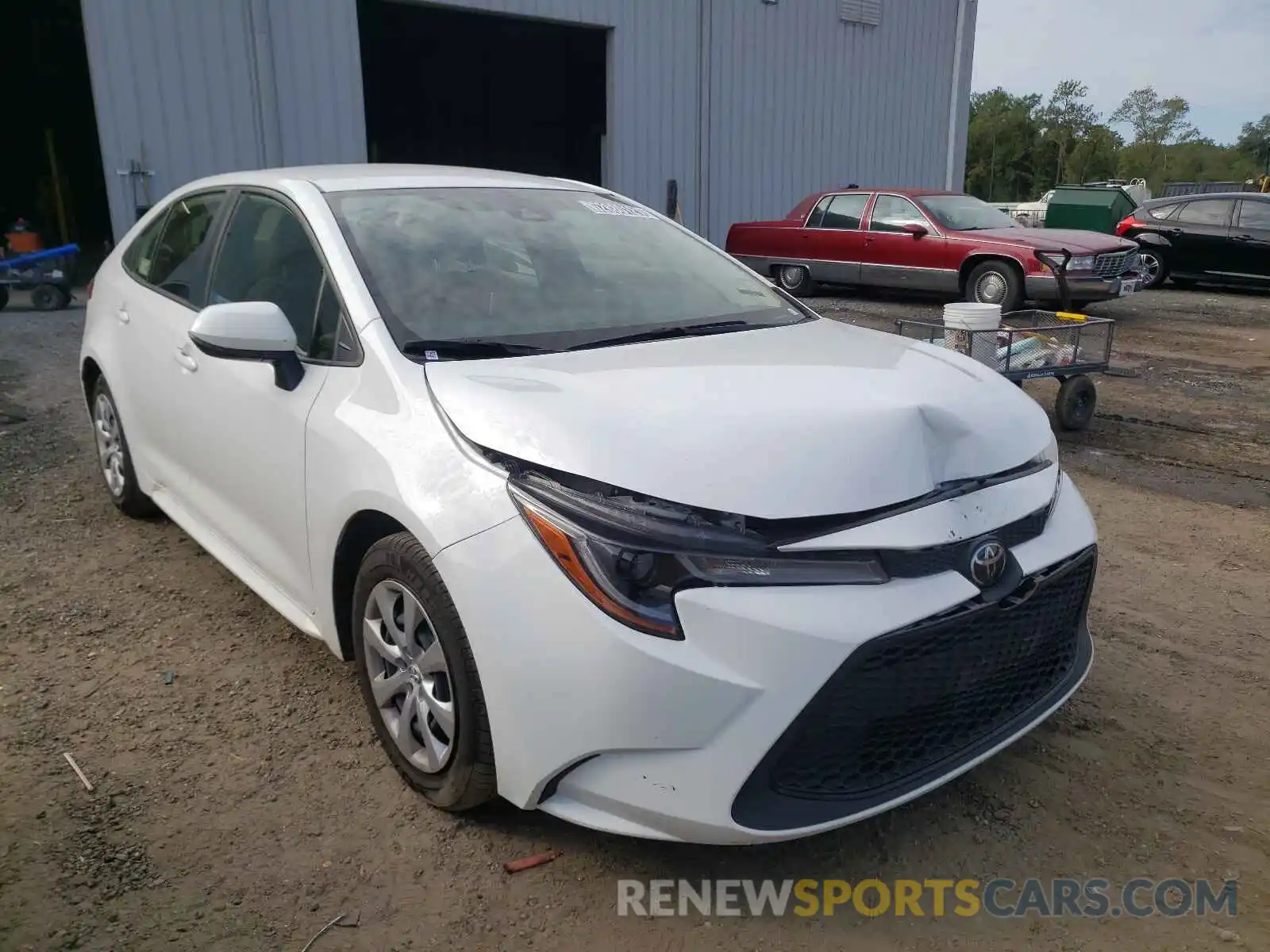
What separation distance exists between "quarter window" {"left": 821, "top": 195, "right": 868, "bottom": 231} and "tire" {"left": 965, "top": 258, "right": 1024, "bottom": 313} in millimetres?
1950

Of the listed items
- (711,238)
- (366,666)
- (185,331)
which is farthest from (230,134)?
(366,666)

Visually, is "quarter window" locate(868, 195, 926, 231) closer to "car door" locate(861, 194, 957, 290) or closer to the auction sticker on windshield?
"car door" locate(861, 194, 957, 290)

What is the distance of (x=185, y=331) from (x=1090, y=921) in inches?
129

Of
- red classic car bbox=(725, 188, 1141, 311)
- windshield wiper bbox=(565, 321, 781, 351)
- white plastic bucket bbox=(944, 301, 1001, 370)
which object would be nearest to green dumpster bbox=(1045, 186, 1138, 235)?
red classic car bbox=(725, 188, 1141, 311)

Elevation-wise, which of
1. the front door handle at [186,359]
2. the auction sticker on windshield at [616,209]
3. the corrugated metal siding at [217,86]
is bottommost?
the front door handle at [186,359]

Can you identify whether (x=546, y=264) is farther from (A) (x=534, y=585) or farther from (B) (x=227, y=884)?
(B) (x=227, y=884)

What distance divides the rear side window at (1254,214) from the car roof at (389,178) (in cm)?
1349

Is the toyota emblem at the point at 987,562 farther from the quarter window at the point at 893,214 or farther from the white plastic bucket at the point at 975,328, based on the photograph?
the quarter window at the point at 893,214

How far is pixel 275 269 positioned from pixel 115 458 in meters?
1.84

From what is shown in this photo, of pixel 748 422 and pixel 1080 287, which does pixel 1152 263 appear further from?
pixel 748 422

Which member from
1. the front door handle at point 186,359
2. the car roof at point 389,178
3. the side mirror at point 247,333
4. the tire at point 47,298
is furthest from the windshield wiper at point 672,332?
the tire at point 47,298

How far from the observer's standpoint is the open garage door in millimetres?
21281

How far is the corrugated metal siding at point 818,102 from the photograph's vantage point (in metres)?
15.7

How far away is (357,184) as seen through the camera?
10.8 feet
